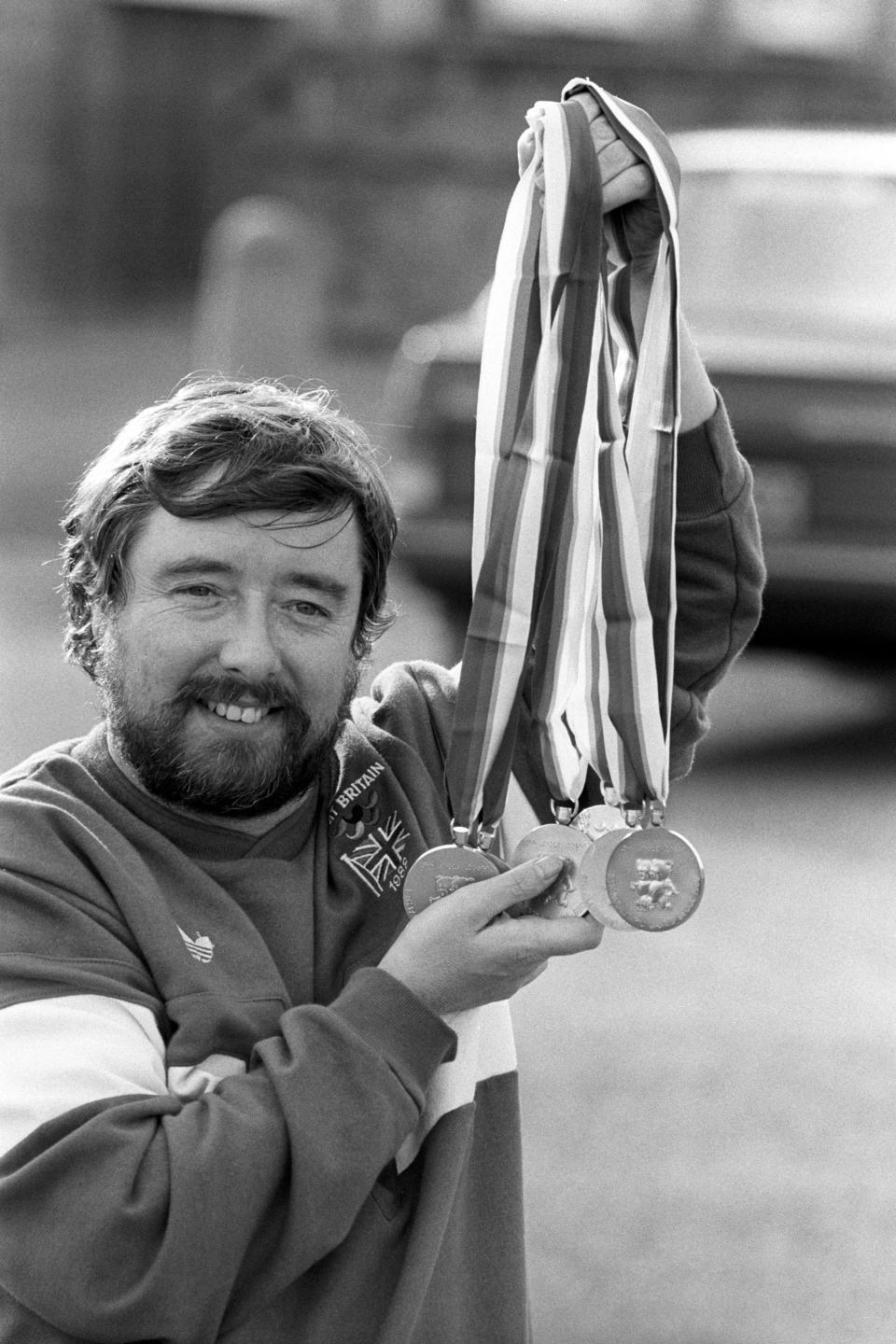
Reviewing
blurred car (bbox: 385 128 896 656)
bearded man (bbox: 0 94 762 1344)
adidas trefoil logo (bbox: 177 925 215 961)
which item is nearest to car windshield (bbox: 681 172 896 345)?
blurred car (bbox: 385 128 896 656)

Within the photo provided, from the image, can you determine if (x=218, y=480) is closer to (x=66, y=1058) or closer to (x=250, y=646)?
(x=250, y=646)

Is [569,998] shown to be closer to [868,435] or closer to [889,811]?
[889,811]

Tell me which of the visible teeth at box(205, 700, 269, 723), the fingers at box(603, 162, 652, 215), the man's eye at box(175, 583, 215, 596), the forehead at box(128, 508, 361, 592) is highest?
the fingers at box(603, 162, 652, 215)

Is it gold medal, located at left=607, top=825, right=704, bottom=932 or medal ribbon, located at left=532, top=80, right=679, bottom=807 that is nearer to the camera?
gold medal, located at left=607, top=825, right=704, bottom=932

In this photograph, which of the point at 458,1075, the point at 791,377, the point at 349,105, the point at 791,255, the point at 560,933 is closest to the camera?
the point at 560,933

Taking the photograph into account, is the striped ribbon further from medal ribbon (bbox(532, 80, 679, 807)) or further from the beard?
the beard

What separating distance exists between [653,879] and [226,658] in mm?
405

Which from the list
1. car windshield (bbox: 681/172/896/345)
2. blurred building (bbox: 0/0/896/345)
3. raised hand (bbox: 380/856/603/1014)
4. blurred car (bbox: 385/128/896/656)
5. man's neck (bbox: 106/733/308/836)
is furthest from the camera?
blurred building (bbox: 0/0/896/345)

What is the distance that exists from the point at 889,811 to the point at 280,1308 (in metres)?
4.63

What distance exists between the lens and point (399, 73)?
56.7 feet

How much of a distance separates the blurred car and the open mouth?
15.1 ft

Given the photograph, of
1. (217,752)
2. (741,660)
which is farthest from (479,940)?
(741,660)

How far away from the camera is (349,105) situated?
1728cm

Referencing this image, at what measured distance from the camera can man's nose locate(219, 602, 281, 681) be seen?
1.75m
